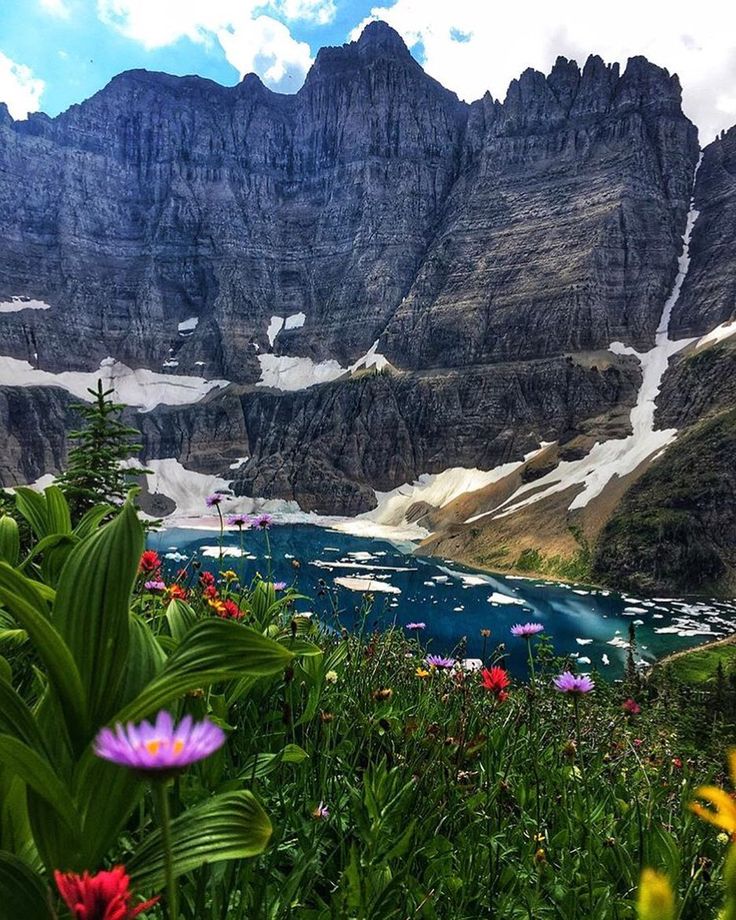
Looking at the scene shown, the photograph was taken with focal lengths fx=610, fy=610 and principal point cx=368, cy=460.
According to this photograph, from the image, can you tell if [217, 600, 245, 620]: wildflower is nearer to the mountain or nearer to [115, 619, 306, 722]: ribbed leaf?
[115, 619, 306, 722]: ribbed leaf

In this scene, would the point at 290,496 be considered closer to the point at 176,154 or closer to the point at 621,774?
the point at 176,154

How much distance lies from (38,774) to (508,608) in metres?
52.8

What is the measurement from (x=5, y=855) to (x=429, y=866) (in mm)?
1370

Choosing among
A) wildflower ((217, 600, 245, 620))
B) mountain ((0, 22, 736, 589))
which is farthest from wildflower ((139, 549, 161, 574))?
mountain ((0, 22, 736, 589))

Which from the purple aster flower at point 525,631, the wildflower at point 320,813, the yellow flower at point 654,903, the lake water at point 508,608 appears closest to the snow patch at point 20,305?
the lake water at point 508,608

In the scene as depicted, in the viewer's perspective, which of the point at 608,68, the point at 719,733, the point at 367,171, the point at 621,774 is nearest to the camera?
the point at 621,774

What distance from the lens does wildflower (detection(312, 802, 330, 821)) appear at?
2078 mm

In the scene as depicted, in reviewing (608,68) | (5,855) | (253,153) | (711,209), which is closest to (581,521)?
(5,855)

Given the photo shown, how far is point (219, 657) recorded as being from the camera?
1262mm

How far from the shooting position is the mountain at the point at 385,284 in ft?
352

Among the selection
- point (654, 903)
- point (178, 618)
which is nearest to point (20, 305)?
point (178, 618)

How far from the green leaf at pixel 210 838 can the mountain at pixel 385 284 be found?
71.7 metres

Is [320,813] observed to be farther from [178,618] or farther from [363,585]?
[363,585]

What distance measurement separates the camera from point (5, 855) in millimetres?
1086
